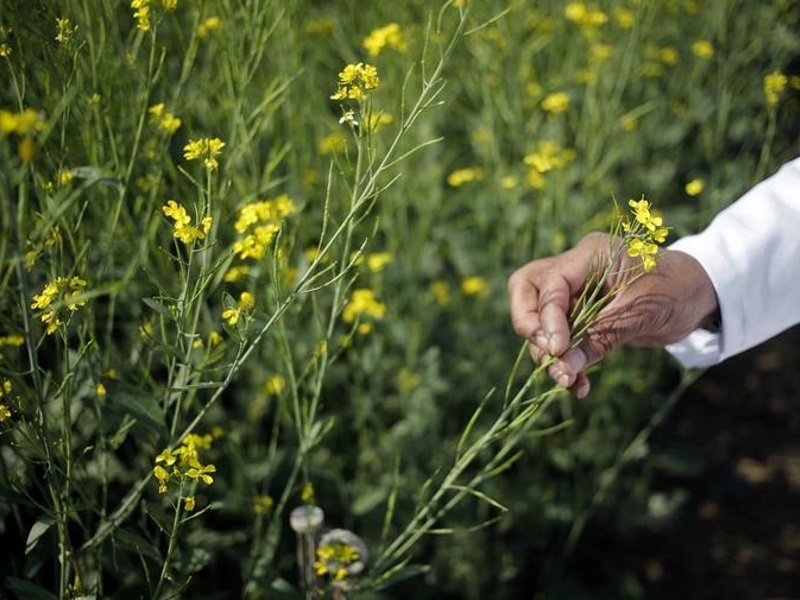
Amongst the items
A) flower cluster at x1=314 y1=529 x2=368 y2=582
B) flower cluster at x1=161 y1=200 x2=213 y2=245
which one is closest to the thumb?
flower cluster at x1=314 y1=529 x2=368 y2=582

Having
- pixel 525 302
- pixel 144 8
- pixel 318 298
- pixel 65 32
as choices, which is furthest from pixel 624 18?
pixel 65 32

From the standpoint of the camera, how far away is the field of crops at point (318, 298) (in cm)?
105

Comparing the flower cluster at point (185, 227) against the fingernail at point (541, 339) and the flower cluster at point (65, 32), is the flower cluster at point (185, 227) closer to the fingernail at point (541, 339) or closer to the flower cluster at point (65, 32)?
the flower cluster at point (65, 32)

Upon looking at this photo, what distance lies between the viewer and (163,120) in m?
1.26

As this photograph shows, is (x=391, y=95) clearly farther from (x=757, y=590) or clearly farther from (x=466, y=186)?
(x=757, y=590)

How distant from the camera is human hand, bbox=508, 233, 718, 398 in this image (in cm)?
104

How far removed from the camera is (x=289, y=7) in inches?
61.0

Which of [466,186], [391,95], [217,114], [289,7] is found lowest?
[466,186]

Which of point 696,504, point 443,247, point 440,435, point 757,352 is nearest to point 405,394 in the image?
point 440,435

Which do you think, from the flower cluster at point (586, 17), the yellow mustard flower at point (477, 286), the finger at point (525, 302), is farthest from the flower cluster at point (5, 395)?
the flower cluster at point (586, 17)

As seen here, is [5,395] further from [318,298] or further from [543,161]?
[543,161]

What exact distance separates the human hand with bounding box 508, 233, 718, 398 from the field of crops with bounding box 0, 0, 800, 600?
0.06m

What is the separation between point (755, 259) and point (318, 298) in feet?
3.12

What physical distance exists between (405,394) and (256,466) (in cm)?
37
